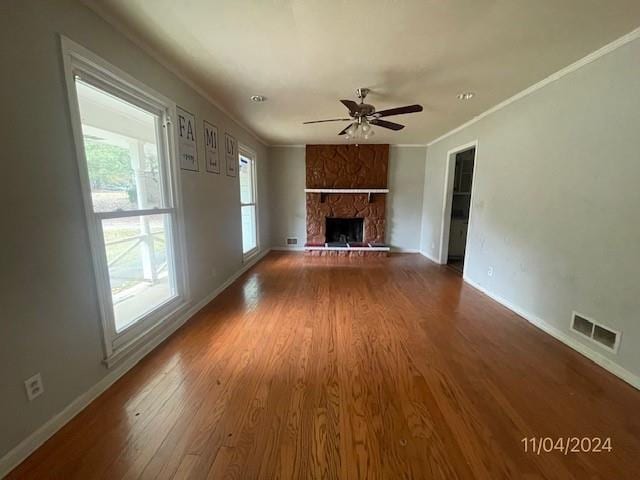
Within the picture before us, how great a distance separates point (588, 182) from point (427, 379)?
2046mm

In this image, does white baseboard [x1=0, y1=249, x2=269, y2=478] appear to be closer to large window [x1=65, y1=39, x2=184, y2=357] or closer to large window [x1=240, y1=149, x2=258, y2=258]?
large window [x1=65, y1=39, x2=184, y2=357]

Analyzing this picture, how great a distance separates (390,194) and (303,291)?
3.49 meters

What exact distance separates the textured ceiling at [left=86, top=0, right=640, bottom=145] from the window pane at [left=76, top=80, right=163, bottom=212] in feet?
1.70

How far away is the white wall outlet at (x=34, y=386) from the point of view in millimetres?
1255

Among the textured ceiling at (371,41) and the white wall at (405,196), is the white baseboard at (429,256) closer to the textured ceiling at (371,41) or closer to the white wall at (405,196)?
the white wall at (405,196)

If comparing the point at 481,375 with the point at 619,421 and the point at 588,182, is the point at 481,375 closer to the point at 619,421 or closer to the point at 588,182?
the point at 619,421

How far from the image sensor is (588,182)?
206 cm

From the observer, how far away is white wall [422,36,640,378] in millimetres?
1799

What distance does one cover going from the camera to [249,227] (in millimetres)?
4980

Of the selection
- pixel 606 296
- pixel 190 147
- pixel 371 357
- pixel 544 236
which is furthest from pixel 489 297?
pixel 190 147

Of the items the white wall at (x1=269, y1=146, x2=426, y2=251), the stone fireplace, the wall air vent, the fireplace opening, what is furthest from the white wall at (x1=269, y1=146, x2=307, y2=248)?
the wall air vent

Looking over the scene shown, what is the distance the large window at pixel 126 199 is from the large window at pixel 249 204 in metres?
2.16

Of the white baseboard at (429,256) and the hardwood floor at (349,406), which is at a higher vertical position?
the white baseboard at (429,256)

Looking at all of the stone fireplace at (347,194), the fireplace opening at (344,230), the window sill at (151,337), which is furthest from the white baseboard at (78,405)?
the fireplace opening at (344,230)
